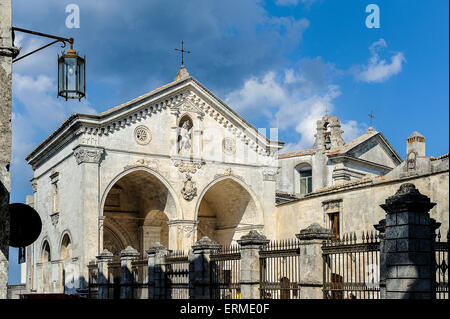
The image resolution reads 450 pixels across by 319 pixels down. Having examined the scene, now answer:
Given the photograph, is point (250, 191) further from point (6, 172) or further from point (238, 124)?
point (6, 172)

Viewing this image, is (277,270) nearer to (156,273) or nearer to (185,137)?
(156,273)

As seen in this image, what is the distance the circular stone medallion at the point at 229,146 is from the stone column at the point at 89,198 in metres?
6.36

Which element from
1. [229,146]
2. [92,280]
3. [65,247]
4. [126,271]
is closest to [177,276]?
[126,271]

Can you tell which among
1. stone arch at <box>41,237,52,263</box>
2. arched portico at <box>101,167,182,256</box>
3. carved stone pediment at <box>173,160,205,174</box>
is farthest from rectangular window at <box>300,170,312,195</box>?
stone arch at <box>41,237,52,263</box>

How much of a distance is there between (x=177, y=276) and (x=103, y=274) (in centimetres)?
570

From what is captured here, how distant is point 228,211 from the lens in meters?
34.1

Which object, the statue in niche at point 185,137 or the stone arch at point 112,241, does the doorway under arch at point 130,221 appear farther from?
the statue in niche at point 185,137

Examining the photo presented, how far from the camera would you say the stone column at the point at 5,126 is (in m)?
8.86

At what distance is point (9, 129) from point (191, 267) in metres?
10.8

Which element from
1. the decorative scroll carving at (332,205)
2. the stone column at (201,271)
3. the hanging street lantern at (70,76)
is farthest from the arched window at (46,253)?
the hanging street lantern at (70,76)

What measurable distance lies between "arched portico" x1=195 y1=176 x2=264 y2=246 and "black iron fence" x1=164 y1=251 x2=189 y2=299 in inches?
394

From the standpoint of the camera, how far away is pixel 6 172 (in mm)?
9062

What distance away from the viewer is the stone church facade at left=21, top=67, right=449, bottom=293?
2761 cm
